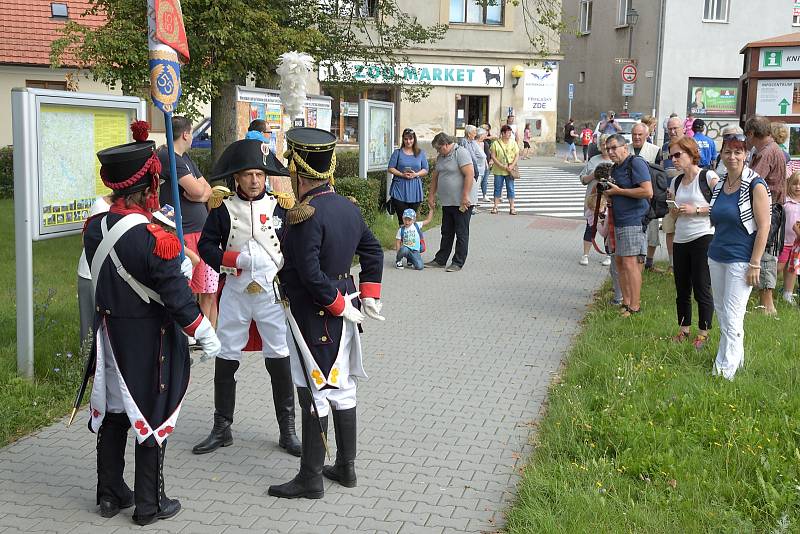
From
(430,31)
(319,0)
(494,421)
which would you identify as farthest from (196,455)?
(430,31)

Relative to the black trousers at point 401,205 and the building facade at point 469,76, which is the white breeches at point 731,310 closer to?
the black trousers at point 401,205

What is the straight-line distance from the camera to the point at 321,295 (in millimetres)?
4496

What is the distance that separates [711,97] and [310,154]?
1384 inches

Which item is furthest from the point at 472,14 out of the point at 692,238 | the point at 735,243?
the point at 735,243

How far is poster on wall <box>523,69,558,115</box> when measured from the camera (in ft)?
115

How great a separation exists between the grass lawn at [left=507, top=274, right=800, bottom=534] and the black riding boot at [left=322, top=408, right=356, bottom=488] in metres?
0.92

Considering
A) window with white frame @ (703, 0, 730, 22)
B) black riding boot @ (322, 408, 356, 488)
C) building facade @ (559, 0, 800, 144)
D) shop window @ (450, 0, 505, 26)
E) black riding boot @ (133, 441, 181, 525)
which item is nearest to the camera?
black riding boot @ (133, 441, 181, 525)

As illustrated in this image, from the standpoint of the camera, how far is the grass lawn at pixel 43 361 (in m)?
5.77

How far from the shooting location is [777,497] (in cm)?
454

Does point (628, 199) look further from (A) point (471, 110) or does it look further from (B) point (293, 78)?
(A) point (471, 110)

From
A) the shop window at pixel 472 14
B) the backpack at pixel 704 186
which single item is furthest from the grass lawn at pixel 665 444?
the shop window at pixel 472 14

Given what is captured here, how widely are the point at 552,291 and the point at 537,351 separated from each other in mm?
2829

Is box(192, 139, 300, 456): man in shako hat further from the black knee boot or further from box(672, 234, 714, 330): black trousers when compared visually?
box(672, 234, 714, 330): black trousers

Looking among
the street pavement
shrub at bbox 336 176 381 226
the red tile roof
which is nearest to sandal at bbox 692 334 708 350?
the street pavement
